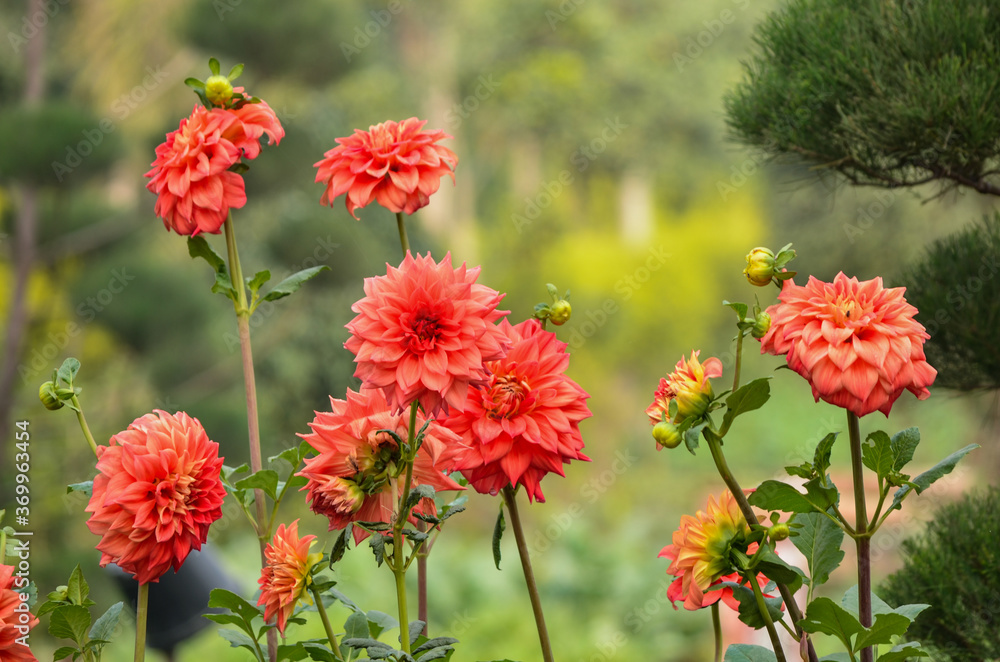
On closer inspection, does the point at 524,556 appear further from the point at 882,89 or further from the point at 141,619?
the point at 882,89

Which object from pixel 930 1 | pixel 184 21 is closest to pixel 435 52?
pixel 184 21

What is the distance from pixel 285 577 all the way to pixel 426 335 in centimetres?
14

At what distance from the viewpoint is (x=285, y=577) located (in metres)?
0.41

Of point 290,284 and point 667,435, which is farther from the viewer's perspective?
point 290,284

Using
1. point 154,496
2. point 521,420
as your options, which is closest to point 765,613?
point 521,420

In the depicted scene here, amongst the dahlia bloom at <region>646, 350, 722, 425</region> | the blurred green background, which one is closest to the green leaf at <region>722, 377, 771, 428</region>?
the dahlia bloom at <region>646, 350, 722, 425</region>

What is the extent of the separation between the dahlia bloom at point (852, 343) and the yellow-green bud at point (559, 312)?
3.9 inches

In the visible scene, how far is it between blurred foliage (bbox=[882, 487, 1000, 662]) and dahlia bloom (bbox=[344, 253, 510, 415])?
461 mm

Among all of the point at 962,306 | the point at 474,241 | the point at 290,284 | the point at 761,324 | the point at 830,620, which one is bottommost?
the point at 830,620

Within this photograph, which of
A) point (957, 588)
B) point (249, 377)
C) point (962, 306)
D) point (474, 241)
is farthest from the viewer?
point (474, 241)

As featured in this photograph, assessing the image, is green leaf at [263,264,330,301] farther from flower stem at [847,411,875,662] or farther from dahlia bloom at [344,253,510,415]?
flower stem at [847,411,875,662]

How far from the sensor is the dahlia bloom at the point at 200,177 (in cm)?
44

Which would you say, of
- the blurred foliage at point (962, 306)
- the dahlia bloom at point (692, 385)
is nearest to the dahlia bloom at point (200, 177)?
the dahlia bloom at point (692, 385)

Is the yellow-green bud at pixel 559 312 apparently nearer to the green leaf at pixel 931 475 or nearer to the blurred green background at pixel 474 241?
the green leaf at pixel 931 475
